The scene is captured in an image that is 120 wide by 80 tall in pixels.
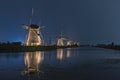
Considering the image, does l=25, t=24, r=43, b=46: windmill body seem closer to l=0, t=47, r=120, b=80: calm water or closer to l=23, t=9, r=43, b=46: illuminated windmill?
l=23, t=9, r=43, b=46: illuminated windmill

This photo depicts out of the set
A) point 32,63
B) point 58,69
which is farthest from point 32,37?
point 58,69

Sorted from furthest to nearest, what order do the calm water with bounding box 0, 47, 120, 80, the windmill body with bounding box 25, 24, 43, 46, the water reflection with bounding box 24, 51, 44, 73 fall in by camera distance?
the windmill body with bounding box 25, 24, 43, 46 → the water reflection with bounding box 24, 51, 44, 73 → the calm water with bounding box 0, 47, 120, 80

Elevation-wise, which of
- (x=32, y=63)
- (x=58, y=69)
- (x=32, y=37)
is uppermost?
(x=32, y=37)

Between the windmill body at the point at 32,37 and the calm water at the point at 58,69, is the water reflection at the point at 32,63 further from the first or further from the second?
the windmill body at the point at 32,37

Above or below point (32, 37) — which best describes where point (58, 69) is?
below

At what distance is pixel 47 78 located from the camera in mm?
15281

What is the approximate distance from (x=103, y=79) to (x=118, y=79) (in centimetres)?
88

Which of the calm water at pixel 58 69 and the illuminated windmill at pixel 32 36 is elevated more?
the illuminated windmill at pixel 32 36

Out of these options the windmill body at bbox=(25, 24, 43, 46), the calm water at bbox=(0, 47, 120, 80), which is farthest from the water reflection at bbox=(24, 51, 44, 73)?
the windmill body at bbox=(25, 24, 43, 46)

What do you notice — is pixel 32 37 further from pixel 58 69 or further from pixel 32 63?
pixel 58 69

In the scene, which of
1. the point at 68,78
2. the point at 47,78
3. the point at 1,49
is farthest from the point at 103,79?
the point at 1,49

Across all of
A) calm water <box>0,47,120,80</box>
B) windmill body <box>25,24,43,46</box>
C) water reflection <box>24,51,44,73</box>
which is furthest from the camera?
windmill body <box>25,24,43,46</box>

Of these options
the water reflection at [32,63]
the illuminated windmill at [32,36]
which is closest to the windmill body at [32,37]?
the illuminated windmill at [32,36]

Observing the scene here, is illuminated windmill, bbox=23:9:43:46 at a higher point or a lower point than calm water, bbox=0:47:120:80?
higher
